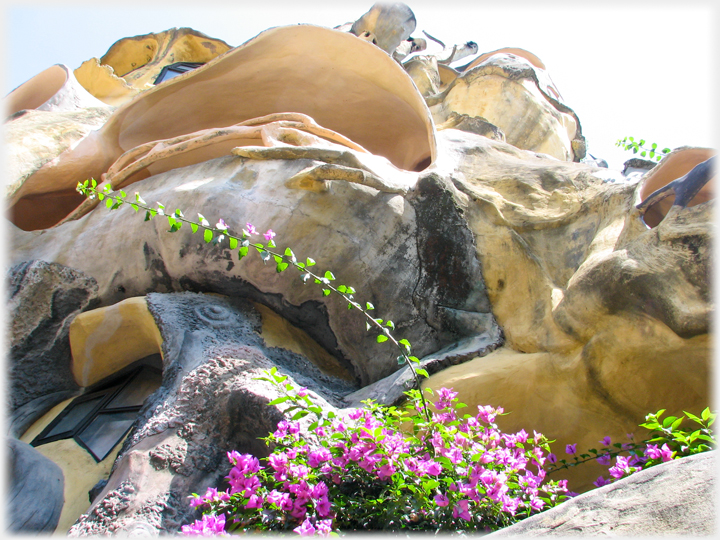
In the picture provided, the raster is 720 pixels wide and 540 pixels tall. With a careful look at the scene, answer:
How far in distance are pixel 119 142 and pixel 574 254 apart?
147 inches

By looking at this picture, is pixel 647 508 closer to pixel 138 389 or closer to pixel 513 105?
pixel 138 389

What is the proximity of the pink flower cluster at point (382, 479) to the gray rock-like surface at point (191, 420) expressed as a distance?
16.3 inches

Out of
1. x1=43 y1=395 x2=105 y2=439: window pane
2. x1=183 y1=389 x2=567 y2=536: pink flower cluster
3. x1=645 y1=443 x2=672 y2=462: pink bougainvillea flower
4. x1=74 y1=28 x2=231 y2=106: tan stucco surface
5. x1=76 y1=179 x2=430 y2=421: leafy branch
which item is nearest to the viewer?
x1=183 y1=389 x2=567 y2=536: pink flower cluster

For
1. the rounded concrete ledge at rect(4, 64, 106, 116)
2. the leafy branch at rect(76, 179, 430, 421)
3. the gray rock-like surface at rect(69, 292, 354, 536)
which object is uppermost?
the rounded concrete ledge at rect(4, 64, 106, 116)

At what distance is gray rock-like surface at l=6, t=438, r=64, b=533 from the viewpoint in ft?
7.66

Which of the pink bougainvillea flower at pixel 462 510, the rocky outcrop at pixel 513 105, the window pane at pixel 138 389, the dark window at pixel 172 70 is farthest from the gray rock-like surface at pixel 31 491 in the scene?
the dark window at pixel 172 70

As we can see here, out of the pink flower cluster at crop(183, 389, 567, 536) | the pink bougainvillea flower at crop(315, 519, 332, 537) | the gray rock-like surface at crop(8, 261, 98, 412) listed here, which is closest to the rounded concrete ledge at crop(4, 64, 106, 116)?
the gray rock-like surface at crop(8, 261, 98, 412)

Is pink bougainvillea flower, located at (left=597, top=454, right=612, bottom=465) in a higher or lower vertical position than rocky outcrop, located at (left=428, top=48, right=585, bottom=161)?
lower

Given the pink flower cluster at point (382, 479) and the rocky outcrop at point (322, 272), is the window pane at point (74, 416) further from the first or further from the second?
the pink flower cluster at point (382, 479)

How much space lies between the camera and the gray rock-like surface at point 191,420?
6.43 ft

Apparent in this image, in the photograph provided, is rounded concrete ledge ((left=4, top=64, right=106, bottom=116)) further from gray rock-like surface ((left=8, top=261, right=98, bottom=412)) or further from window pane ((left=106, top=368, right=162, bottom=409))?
window pane ((left=106, top=368, right=162, bottom=409))

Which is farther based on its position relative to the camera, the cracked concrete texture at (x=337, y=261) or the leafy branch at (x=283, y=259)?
the cracked concrete texture at (x=337, y=261)

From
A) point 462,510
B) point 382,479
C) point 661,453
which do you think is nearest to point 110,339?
point 382,479

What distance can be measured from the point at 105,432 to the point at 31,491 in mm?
620
